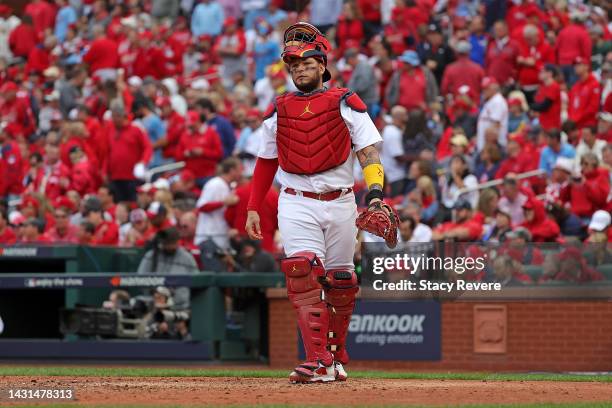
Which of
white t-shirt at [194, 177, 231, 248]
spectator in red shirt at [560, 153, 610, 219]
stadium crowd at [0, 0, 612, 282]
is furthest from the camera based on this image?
white t-shirt at [194, 177, 231, 248]

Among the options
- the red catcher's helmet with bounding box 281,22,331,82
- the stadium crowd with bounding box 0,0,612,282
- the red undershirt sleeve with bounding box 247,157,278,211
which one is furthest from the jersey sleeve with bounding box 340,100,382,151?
the stadium crowd with bounding box 0,0,612,282

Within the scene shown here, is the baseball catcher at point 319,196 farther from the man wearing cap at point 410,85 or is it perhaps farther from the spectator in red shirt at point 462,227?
the man wearing cap at point 410,85

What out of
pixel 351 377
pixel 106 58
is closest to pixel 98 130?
pixel 106 58

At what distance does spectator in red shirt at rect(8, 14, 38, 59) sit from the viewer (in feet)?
89.4

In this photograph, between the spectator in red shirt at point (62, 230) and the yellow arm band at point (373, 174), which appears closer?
the yellow arm band at point (373, 174)

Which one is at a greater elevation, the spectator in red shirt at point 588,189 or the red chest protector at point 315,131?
the spectator in red shirt at point 588,189

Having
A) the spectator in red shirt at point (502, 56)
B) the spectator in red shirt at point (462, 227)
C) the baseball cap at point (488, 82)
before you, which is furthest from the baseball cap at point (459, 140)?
the spectator in red shirt at point (502, 56)

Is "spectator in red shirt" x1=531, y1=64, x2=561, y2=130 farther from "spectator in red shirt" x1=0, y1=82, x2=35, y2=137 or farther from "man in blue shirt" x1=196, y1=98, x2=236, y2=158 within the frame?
"spectator in red shirt" x1=0, y1=82, x2=35, y2=137

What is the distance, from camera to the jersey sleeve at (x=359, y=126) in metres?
9.24

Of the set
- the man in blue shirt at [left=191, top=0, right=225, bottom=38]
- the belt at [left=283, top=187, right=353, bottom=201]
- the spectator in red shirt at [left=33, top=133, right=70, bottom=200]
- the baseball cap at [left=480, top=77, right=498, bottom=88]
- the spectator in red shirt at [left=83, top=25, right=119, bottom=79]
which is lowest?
the belt at [left=283, top=187, right=353, bottom=201]

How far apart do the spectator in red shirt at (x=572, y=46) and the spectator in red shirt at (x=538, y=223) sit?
16.8 ft

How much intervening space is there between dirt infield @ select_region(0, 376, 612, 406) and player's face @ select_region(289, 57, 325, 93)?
1.99 m

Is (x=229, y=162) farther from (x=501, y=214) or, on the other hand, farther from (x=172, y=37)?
(x=172, y=37)

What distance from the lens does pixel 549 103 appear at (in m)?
18.4
